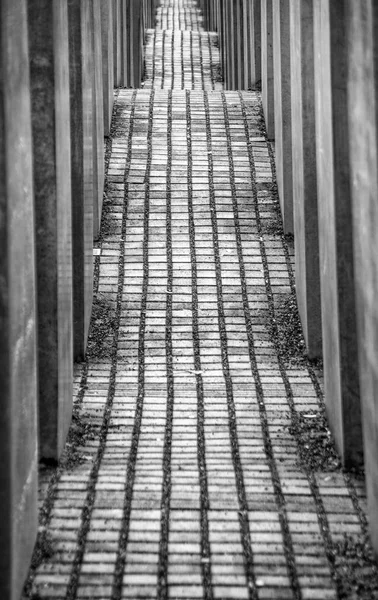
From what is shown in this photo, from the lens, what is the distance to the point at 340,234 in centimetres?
549

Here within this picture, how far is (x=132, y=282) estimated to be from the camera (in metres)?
8.13

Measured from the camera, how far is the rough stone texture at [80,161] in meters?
6.95

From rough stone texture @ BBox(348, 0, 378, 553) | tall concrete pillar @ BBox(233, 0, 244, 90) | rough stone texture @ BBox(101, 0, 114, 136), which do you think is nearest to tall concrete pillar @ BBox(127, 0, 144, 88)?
tall concrete pillar @ BBox(233, 0, 244, 90)

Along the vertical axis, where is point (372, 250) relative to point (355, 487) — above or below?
above

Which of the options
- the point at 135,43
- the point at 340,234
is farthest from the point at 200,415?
the point at 135,43

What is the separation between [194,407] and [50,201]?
173 centimetres

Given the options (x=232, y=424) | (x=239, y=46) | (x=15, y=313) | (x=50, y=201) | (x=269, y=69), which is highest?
(x=239, y=46)

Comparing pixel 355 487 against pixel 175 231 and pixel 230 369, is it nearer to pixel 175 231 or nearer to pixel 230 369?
pixel 230 369

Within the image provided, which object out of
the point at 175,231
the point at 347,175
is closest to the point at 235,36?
the point at 175,231

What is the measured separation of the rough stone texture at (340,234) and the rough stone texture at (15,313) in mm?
1735

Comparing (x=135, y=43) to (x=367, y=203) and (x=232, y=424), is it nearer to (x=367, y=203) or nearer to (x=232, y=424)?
(x=232, y=424)

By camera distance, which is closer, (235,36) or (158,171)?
(158,171)

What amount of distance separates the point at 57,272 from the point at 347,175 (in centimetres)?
164

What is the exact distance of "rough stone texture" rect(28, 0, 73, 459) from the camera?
5355 millimetres
